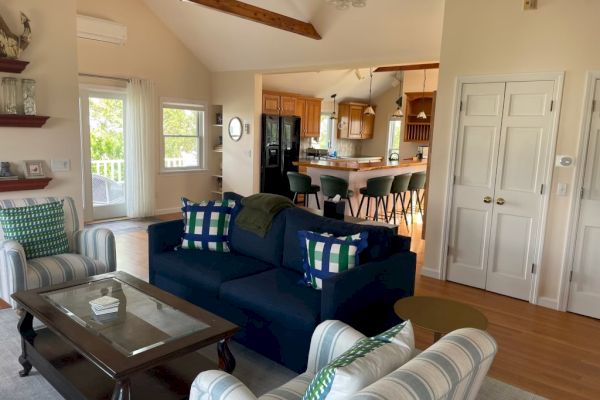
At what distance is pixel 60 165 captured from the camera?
4664 millimetres

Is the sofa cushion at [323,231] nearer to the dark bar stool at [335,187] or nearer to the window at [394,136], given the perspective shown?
the dark bar stool at [335,187]

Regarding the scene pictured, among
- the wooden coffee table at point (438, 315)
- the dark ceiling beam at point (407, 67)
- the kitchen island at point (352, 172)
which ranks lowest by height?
the wooden coffee table at point (438, 315)

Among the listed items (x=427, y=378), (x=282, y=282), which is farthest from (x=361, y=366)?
(x=282, y=282)

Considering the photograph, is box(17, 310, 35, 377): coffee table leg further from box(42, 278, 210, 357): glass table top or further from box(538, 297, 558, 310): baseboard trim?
box(538, 297, 558, 310): baseboard trim

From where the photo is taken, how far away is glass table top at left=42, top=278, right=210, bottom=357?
7.30 feet

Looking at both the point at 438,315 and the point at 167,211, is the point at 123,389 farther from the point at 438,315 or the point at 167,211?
the point at 167,211

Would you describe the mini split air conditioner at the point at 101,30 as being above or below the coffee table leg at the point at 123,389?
above

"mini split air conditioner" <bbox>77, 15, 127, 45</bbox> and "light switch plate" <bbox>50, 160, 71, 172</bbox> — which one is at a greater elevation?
"mini split air conditioner" <bbox>77, 15, 127, 45</bbox>

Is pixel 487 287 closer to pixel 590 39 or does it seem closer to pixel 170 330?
pixel 590 39

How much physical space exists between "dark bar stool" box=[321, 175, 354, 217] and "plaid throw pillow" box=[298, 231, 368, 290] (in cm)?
318

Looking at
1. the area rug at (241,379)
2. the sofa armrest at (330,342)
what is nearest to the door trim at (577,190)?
the area rug at (241,379)

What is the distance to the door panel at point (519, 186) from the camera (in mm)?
4000

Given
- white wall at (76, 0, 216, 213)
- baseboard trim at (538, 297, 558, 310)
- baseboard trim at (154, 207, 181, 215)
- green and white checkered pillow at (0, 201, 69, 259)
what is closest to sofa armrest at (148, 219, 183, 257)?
green and white checkered pillow at (0, 201, 69, 259)

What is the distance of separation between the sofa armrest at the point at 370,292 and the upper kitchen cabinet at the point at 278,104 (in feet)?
19.5
